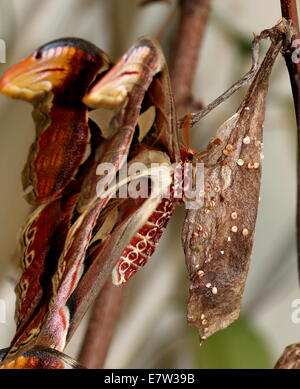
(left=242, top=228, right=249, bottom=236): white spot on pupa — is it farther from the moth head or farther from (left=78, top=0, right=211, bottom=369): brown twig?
(left=78, top=0, right=211, bottom=369): brown twig

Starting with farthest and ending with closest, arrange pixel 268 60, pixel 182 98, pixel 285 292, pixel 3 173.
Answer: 1. pixel 285 292
2. pixel 3 173
3. pixel 182 98
4. pixel 268 60

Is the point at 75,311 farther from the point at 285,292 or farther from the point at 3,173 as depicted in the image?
the point at 285,292

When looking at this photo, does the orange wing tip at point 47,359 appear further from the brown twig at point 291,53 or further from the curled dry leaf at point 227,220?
the brown twig at point 291,53

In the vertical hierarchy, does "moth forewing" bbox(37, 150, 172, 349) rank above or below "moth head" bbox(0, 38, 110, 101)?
below

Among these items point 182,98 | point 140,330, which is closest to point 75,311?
point 182,98

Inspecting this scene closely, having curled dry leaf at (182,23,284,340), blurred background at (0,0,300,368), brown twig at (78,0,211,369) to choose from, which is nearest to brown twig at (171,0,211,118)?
brown twig at (78,0,211,369)

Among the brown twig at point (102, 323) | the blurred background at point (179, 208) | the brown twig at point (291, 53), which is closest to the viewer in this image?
the brown twig at point (291, 53)

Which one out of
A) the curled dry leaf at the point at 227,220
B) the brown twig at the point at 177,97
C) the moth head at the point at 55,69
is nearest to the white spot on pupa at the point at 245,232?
the curled dry leaf at the point at 227,220
